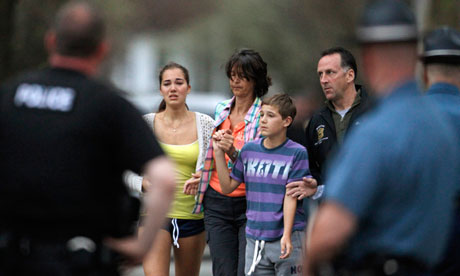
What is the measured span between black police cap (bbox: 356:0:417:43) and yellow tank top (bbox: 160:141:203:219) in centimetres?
384

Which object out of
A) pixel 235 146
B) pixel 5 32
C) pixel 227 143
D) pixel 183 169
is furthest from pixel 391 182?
pixel 5 32

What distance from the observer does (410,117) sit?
134 inches

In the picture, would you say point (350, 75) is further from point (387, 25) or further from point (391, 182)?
point (391, 182)

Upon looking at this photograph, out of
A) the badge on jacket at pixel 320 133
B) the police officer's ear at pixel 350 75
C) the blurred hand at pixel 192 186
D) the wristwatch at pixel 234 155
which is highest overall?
the police officer's ear at pixel 350 75

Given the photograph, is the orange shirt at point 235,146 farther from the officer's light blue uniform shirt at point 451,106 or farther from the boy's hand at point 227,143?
the officer's light blue uniform shirt at point 451,106

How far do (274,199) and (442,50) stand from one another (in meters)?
Answer: 2.29

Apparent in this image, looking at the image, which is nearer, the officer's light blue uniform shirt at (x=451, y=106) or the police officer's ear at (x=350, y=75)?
the officer's light blue uniform shirt at (x=451, y=106)

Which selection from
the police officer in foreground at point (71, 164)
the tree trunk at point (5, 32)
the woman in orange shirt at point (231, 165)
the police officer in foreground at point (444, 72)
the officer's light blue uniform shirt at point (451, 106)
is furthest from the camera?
the tree trunk at point (5, 32)

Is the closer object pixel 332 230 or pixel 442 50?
pixel 332 230

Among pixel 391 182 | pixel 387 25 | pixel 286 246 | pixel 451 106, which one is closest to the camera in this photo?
pixel 391 182

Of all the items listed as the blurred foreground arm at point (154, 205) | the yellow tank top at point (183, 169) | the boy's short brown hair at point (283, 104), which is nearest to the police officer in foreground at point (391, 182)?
the blurred foreground arm at point (154, 205)

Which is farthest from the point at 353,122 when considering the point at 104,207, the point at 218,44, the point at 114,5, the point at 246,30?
the point at 218,44

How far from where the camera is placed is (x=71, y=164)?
370cm

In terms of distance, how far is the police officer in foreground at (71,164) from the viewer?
3701 mm
